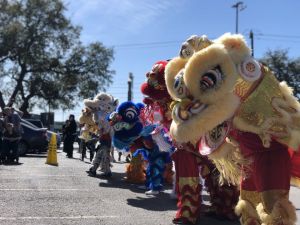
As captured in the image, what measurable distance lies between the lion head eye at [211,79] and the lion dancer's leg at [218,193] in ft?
9.52

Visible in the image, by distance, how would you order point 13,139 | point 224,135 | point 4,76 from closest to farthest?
1. point 224,135
2. point 13,139
3. point 4,76

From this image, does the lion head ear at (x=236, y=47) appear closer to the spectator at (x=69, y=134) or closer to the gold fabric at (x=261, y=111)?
the gold fabric at (x=261, y=111)

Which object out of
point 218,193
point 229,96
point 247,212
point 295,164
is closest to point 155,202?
point 218,193

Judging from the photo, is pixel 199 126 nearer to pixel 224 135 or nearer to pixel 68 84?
pixel 224 135

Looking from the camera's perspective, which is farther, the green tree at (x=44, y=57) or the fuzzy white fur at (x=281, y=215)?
the green tree at (x=44, y=57)

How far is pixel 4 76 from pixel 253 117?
3264 centimetres

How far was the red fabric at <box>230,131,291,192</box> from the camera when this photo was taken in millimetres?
3896

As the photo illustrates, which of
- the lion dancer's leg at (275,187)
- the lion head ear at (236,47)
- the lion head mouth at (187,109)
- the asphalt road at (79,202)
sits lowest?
the asphalt road at (79,202)

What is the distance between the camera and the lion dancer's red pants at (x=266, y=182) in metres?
3.83

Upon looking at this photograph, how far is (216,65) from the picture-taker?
366 cm

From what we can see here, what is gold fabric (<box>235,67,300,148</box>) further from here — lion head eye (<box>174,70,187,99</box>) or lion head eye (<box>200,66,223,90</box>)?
lion head eye (<box>174,70,187,99</box>)

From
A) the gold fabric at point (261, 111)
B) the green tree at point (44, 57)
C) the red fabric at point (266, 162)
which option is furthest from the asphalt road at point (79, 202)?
the green tree at point (44, 57)

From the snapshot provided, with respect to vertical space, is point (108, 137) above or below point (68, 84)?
below

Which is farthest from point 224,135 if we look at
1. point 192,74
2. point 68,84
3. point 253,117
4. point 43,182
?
point 68,84
